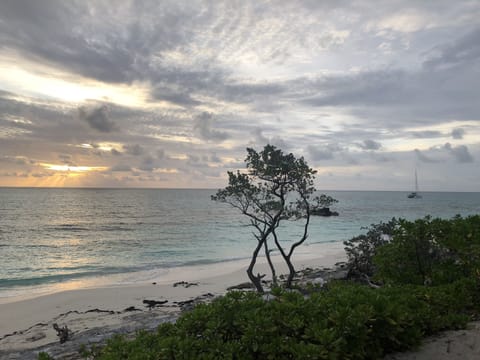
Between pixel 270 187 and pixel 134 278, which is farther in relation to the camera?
pixel 134 278

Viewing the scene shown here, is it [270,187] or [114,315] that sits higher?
[270,187]

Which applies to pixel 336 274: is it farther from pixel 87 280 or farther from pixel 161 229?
pixel 161 229

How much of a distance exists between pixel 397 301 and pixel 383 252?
3.01 meters

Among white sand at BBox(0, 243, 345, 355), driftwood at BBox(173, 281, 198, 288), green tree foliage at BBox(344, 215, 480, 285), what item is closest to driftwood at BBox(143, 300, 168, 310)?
white sand at BBox(0, 243, 345, 355)

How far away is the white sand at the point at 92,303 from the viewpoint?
12578 millimetres

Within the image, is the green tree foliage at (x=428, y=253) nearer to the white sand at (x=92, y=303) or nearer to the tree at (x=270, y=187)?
the tree at (x=270, y=187)

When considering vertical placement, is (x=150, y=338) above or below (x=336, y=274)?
above

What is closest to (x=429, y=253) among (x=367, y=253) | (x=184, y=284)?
(x=367, y=253)

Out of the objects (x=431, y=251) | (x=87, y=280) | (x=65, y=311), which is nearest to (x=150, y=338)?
(x=431, y=251)

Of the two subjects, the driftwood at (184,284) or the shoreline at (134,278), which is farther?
the driftwood at (184,284)

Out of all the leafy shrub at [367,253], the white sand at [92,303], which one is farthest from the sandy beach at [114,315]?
the leafy shrub at [367,253]

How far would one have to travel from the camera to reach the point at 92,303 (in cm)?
1641

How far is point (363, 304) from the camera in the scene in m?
4.67

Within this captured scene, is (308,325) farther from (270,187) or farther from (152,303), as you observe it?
(152,303)
